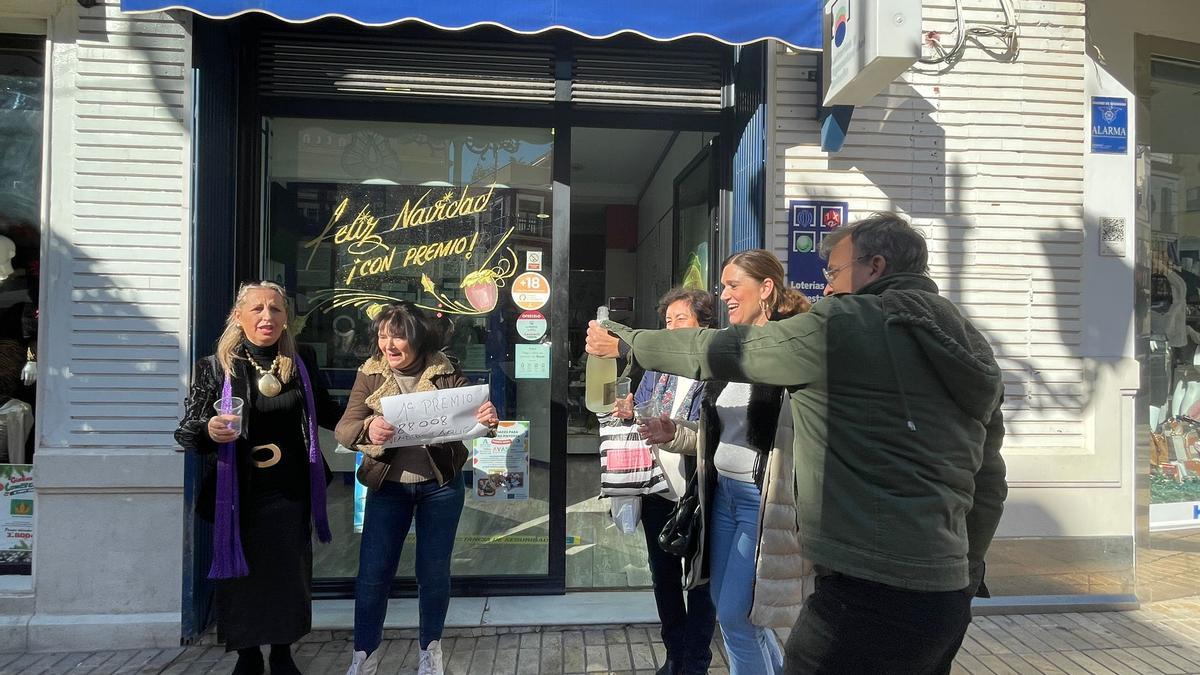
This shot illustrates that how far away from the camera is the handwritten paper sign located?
2818 mm

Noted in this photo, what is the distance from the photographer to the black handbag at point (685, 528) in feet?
8.64

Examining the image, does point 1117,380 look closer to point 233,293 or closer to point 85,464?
point 233,293

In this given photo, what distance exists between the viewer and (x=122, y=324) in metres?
3.54

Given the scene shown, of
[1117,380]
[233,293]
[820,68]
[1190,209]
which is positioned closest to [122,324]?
[233,293]

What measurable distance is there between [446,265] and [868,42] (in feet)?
8.46

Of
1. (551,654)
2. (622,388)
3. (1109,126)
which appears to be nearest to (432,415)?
(622,388)

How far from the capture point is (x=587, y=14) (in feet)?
10.6

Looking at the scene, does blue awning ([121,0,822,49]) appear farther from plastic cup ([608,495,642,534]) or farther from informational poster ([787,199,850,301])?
plastic cup ([608,495,642,534])

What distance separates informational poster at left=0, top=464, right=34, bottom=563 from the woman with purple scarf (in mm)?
1608

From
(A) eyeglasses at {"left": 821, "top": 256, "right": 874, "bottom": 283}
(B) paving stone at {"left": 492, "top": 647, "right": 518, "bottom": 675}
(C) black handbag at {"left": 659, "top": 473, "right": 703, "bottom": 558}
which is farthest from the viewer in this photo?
(B) paving stone at {"left": 492, "top": 647, "right": 518, "bottom": 675}

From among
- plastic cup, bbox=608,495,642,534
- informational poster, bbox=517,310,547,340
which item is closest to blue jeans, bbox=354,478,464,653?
plastic cup, bbox=608,495,642,534

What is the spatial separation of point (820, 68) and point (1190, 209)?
3.29m

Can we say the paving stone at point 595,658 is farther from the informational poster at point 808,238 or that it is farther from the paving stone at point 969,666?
the informational poster at point 808,238

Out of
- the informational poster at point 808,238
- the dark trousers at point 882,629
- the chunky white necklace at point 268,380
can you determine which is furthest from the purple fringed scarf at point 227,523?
the informational poster at point 808,238
